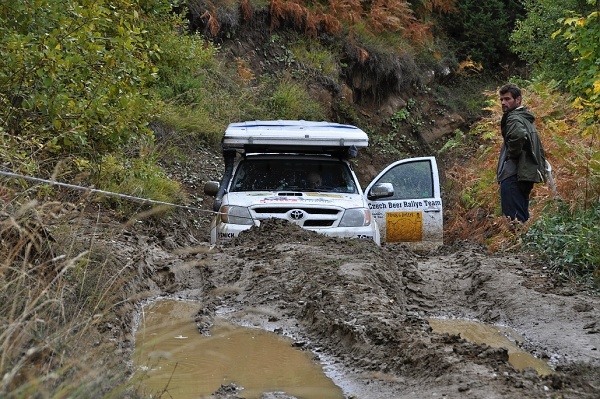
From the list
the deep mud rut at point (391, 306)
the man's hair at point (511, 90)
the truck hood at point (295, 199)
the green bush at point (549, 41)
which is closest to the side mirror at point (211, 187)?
the truck hood at point (295, 199)

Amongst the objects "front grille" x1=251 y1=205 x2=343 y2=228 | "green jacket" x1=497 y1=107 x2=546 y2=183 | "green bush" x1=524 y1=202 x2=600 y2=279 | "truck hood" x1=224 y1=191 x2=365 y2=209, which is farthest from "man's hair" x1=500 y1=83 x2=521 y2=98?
"front grille" x1=251 y1=205 x2=343 y2=228

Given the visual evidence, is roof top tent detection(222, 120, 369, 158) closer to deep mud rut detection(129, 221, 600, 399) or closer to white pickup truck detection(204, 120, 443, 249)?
white pickup truck detection(204, 120, 443, 249)

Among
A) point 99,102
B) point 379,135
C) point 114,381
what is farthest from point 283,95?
point 114,381

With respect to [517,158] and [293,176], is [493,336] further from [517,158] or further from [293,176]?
[293,176]

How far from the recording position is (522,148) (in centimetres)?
1145

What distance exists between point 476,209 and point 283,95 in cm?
836

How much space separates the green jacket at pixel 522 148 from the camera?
11.4 metres

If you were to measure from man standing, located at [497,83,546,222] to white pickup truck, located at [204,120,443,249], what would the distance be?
151 cm

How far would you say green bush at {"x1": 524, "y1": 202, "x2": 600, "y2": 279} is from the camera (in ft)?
29.8

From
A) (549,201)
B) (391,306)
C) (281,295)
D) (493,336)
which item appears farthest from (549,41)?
(493,336)

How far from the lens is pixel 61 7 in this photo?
903 cm

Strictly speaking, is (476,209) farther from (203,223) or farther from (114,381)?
(114,381)

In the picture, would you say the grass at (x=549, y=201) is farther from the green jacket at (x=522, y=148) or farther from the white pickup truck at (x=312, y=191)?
the white pickup truck at (x=312, y=191)

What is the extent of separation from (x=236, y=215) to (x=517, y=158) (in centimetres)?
359
